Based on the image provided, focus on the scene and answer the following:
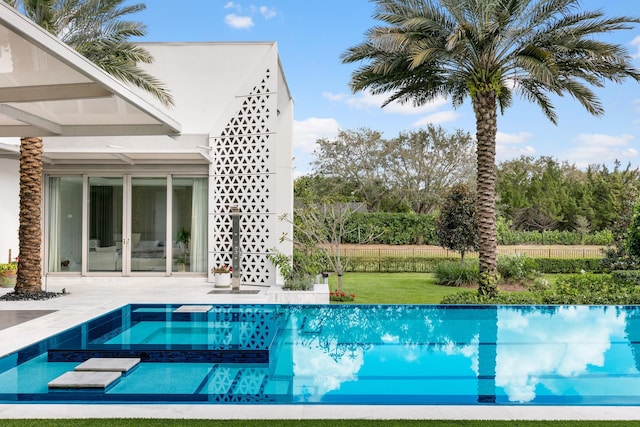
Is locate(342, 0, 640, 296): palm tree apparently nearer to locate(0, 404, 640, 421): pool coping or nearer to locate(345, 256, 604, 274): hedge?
locate(0, 404, 640, 421): pool coping

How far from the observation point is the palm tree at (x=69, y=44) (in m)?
11.6

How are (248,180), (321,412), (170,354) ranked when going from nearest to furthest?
(321,412) → (170,354) → (248,180)

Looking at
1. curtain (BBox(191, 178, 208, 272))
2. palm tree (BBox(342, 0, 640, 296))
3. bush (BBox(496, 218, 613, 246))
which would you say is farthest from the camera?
bush (BBox(496, 218, 613, 246))

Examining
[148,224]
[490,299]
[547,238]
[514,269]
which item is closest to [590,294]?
[490,299]

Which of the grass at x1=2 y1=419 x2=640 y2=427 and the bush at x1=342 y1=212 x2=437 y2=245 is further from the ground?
the bush at x1=342 y1=212 x2=437 y2=245

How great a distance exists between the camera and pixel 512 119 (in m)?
37.8

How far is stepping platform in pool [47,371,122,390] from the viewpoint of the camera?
6.07 meters

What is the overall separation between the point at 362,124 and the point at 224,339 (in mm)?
32678


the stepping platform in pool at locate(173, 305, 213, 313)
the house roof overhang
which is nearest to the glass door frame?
the stepping platform in pool at locate(173, 305, 213, 313)

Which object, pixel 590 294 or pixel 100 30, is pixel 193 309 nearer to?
pixel 100 30

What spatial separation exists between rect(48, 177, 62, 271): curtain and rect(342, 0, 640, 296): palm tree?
961 cm

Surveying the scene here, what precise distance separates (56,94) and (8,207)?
1017 centimetres

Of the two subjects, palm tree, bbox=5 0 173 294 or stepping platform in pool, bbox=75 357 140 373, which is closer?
stepping platform in pool, bbox=75 357 140 373

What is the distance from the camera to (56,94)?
22.3 feet
